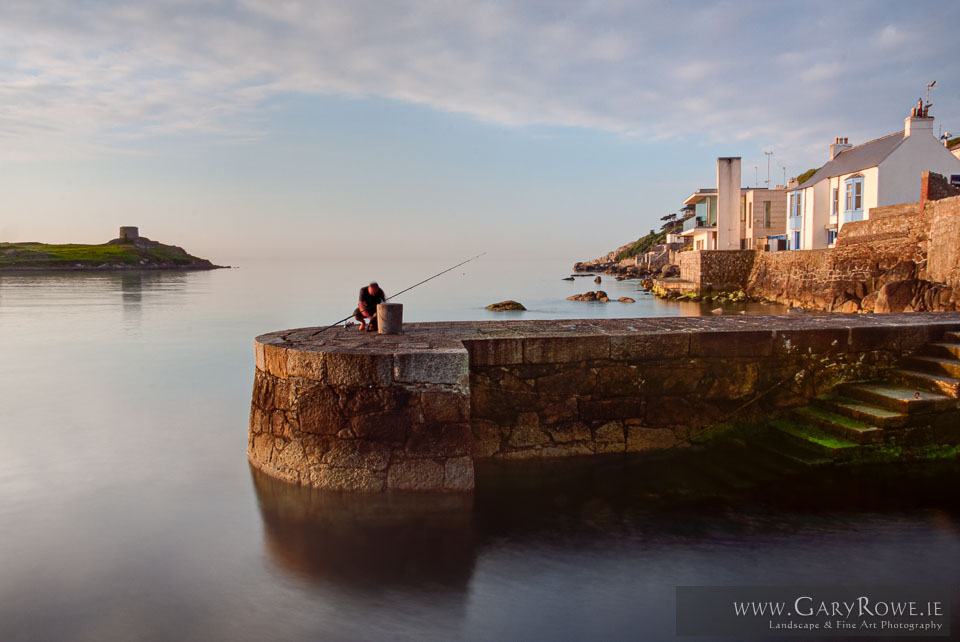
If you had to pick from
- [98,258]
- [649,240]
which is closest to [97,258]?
[98,258]

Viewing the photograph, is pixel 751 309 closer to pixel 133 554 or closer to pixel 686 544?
pixel 686 544

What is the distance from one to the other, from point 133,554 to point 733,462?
6.26 meters

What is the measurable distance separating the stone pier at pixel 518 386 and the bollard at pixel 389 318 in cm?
24

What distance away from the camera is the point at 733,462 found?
7.07m

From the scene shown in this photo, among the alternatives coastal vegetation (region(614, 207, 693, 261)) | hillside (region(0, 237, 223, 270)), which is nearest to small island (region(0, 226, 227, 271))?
hillside (region(0, 237, 223, 270))

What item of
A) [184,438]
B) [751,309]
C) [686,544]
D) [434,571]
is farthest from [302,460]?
[751,309]

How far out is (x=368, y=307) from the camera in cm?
770

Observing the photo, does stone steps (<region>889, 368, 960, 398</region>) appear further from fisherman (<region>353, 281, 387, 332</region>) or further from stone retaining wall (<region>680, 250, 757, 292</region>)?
stone retaining wall (<region>680, 250, 757, 292</region>)

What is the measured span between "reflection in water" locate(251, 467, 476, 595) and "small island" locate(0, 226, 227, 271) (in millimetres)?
96082

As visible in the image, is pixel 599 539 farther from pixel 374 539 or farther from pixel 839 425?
pixel 839 425

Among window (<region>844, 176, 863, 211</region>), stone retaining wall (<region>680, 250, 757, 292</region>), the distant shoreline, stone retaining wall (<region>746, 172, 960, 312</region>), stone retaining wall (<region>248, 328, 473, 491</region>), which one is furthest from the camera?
the distant shoreline

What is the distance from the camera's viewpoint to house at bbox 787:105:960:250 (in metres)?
30.3

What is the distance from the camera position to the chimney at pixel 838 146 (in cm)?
3869

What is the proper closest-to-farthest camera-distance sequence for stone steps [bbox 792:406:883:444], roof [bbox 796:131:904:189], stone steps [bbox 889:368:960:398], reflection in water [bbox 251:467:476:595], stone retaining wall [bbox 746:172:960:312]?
reflection in water [bbox 251:467:476:595] → stone steps [bbox 792:406:883:444] → stone steps [bbox 889:368:960:398] → stone retaining wall [bbox 746:172:960:312] → roof [bbox 796:131:904:189]
